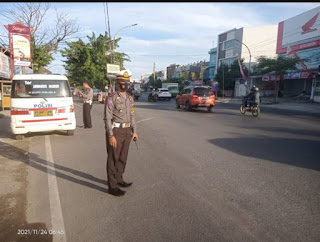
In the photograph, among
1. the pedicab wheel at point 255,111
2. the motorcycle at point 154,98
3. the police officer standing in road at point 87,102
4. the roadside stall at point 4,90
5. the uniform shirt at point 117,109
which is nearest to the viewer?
the uniform shirt at point 117,109

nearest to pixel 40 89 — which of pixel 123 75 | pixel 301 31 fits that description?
pixel 123 75

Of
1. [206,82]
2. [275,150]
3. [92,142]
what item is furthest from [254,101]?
[206,82]

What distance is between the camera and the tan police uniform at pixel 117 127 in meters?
3.96

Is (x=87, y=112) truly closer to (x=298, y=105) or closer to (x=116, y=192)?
(x=116, y=192)

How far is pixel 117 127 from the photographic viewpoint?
4.04 metres

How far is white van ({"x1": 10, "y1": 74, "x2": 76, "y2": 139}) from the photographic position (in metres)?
7.53

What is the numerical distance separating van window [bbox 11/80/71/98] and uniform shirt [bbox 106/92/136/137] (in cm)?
469

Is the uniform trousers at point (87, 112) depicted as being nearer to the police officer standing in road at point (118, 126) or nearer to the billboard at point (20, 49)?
the police officer standing in road at point (118, 126)

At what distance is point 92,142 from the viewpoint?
25.8ft

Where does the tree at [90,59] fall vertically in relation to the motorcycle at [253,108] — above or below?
above

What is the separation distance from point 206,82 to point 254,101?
47832mm

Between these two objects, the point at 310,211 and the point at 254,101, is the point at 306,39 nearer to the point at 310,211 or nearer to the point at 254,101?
the point at 254,101

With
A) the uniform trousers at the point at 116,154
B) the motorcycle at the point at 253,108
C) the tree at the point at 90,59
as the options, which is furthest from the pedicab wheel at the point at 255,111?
the tree at the point at 90,59

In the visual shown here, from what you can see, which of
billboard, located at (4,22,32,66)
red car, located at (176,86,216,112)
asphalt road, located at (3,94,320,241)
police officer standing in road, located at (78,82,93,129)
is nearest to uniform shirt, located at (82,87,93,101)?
police officer standing in road, located at (78,82,93,129)
